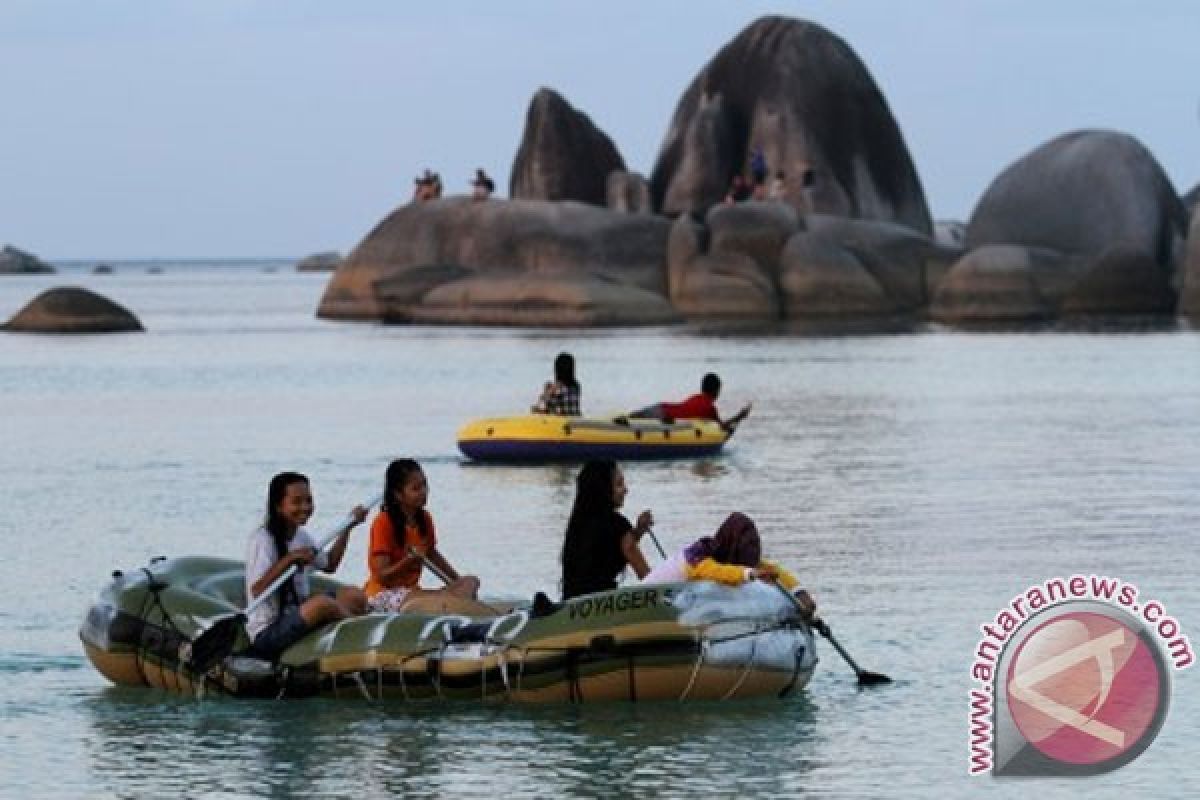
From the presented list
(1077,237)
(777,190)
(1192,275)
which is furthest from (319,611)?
(777,190)

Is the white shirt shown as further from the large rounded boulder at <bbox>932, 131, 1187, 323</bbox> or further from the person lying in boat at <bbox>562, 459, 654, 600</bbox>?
the large rounded boulder at <bbox>932, 131, 1187, 323</bbox>

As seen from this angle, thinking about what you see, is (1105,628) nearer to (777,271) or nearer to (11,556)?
(11,556)

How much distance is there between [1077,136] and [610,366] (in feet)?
93.3

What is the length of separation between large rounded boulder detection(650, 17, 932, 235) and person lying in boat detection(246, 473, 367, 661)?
66545 mm

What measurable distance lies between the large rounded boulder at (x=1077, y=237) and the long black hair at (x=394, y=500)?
195 ft

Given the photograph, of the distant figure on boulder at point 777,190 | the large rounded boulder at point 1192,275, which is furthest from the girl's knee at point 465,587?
the distant figure on boulder at point 777,190

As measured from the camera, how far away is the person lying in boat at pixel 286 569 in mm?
14117

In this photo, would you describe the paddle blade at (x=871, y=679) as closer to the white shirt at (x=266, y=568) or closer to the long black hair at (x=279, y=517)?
the white shirt at (x=266, y=568)

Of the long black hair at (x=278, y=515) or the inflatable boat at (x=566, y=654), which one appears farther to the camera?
the long black hair at (x=278, y=515)

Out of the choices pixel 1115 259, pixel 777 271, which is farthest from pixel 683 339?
pixel 1115 259

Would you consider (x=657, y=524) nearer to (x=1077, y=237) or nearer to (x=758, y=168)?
(x=1077, y=237)

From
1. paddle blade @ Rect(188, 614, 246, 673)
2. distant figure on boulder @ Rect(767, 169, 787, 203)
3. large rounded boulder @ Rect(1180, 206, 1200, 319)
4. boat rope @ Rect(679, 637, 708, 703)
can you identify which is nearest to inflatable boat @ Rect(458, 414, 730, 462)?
paddle blade @ Rect(188, 614, 246, 673)

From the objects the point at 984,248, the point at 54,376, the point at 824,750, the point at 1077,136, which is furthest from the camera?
the point at 1077,136

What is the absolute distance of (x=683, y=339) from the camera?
216ft
